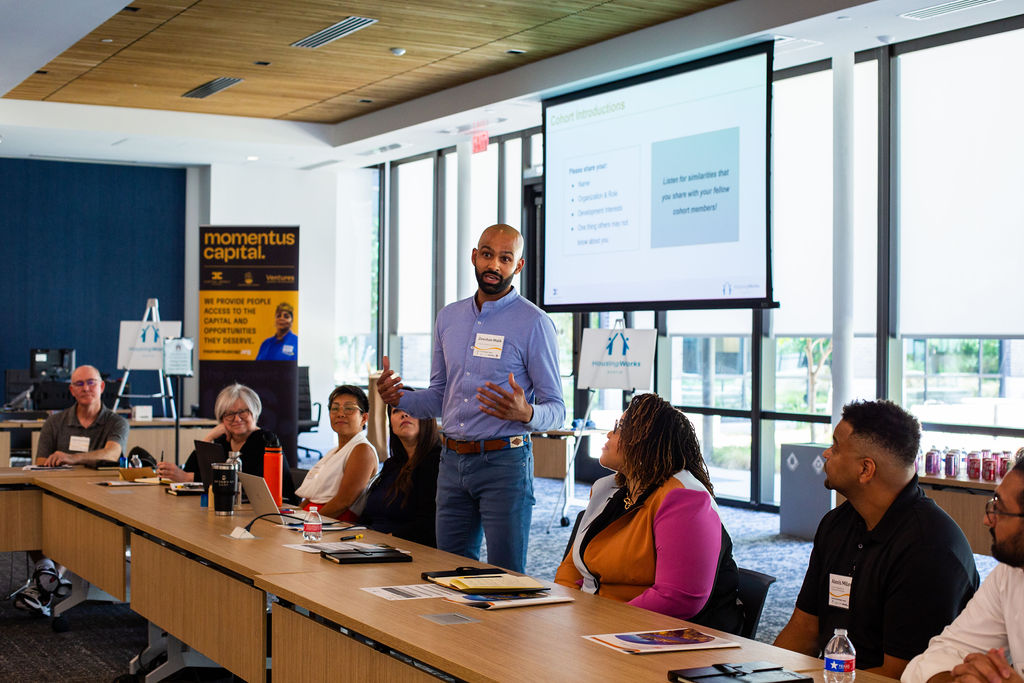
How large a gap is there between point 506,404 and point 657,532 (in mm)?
919

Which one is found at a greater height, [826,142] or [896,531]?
[826,142]

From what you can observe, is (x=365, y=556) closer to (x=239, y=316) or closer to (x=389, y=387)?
(x=389, y=387)

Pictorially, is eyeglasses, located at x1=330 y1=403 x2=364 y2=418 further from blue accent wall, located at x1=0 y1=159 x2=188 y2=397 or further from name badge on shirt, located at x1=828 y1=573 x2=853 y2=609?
blue accent wall, located at x1=0 y1=159 x2=188 y2=397

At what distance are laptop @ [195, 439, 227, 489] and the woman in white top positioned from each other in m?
0.44

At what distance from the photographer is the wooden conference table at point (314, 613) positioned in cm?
222

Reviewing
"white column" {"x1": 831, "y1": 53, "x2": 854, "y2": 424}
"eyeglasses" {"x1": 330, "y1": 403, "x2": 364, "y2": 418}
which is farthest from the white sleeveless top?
"white column" {"x1": 831, "y1": 53, "x2": 854, "y2": 424}

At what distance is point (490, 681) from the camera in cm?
205

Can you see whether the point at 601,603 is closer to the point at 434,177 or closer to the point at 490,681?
the point at 490,681

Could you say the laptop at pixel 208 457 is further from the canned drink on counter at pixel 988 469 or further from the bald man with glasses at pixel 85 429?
the canned drink on counter at pixel 988 469

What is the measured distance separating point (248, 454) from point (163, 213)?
8.47m

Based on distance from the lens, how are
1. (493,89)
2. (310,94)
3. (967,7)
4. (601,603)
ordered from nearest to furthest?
(601,603), (967,7), (493,89), (310,94)

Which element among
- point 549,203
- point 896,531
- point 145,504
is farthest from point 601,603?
point 549,203

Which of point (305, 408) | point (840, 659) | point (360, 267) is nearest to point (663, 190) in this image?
point (840, 659)

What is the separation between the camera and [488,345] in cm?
411
